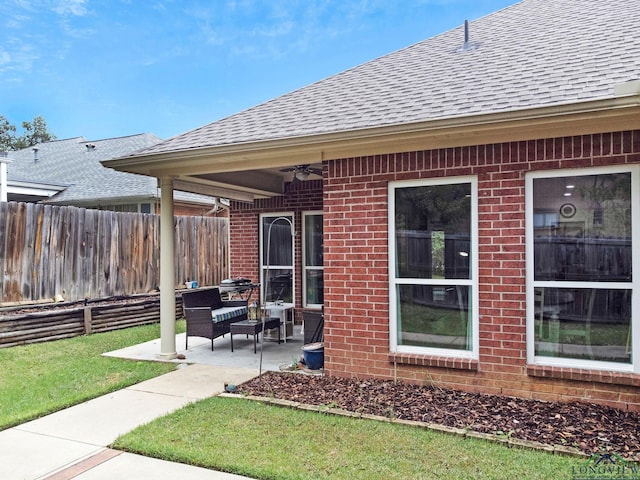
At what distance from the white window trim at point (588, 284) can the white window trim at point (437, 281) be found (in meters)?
0.52

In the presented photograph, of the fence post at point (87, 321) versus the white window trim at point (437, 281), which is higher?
the white window trim at point (437, 281)

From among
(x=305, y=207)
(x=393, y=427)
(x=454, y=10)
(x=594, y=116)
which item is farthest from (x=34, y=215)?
(x=454, y=10)

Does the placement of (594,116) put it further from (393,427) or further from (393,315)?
(393,427)

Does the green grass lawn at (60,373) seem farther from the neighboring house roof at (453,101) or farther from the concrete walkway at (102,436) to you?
the neighboring house roof at (453,101)

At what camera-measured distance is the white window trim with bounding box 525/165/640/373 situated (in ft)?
15.3

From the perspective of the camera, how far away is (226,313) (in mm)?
8164

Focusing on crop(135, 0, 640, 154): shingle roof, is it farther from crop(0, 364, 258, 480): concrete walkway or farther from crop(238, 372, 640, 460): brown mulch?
crop(0, 364, 258, 480): concrete walkway

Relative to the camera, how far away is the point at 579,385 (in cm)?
481

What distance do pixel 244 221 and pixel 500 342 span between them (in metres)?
6.46

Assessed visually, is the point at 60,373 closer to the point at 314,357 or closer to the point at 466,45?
the point at 314,357

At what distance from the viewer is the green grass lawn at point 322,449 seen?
353 centimetres

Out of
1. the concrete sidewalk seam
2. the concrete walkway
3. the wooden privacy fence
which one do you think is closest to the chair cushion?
the concrete walkway

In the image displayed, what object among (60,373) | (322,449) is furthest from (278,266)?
(322,449)

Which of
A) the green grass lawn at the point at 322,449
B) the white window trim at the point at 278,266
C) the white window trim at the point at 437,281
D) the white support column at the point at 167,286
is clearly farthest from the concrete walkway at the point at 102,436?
the white window trim at the point at 278,266
